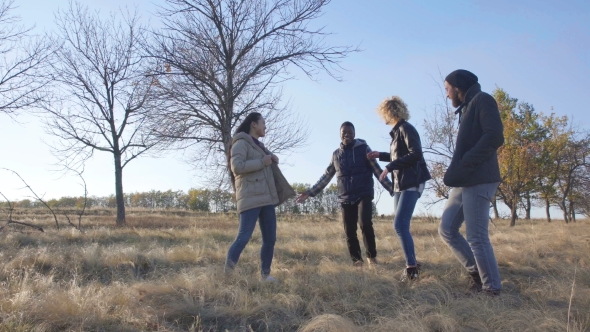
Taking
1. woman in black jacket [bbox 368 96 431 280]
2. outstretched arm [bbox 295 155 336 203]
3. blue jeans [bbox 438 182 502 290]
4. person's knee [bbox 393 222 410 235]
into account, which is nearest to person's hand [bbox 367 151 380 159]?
woman in black jacket [bbox 368 96 431 280]

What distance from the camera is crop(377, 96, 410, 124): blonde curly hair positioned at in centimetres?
515

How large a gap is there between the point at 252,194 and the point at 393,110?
6.33 ft

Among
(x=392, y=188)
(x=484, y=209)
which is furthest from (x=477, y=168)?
(x=392, y=188)

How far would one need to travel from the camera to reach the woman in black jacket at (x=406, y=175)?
4777 mm

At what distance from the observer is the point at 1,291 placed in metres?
3.56

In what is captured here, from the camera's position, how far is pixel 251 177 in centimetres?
485

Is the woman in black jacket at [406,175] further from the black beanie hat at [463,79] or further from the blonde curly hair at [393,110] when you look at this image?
the black beanie hat at [463,79]

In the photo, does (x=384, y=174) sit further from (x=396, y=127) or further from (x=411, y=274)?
(x=411, y=274)

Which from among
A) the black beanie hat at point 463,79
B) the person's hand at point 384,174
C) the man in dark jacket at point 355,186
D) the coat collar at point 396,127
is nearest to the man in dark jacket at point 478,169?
the black beanie hat at point 463,79

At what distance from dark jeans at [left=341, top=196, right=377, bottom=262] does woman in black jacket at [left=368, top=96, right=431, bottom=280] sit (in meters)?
0.54

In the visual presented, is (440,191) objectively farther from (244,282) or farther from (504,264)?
(244,282)

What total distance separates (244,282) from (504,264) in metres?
3.43

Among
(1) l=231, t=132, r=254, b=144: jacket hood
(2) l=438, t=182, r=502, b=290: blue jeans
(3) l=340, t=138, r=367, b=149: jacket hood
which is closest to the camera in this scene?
(2) l=438, t=182, r=502, b=290: blue jeans

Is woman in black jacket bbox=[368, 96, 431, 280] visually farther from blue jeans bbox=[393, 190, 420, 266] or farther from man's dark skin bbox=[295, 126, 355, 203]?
man's dark skin bbox=[295, 126, 355, 203]
